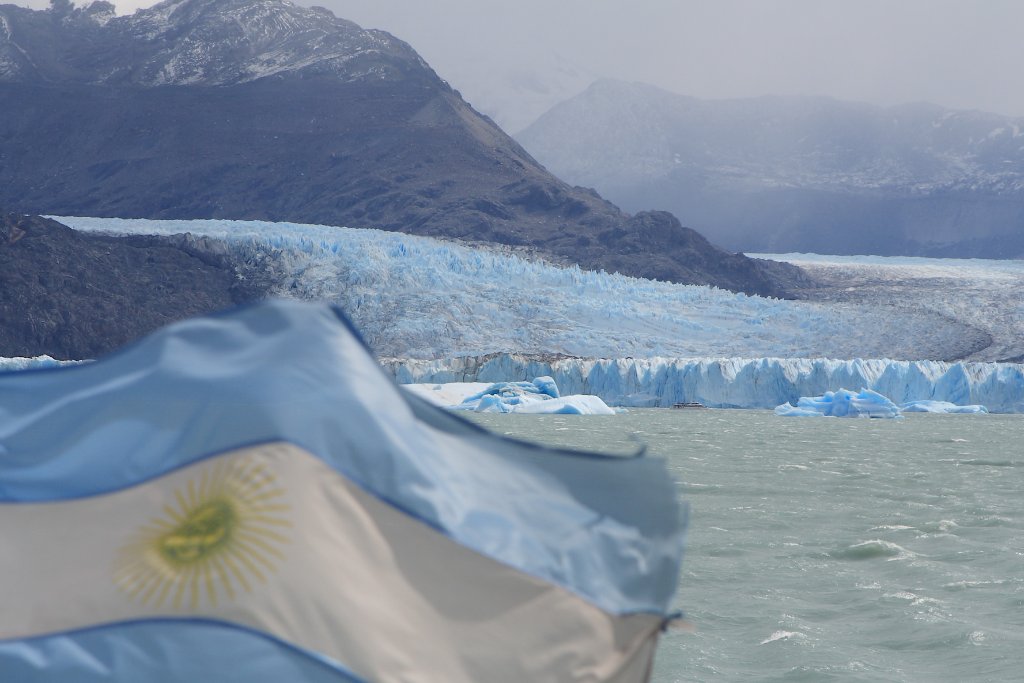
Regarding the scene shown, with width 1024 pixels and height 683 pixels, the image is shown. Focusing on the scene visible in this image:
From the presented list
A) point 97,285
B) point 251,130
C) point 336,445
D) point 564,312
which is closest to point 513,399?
point 564,312

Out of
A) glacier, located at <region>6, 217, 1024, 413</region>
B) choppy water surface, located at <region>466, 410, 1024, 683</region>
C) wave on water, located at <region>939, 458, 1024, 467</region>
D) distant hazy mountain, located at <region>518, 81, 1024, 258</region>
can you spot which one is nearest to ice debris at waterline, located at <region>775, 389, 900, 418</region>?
glacier, located at <region>6, 217, 1024, 413</region>

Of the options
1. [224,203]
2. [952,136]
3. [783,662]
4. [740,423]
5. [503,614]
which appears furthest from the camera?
[952,136]

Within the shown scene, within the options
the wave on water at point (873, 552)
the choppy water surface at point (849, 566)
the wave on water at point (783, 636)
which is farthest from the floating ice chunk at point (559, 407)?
the wave on water at point (783, 636)

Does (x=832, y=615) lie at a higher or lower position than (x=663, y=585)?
lower

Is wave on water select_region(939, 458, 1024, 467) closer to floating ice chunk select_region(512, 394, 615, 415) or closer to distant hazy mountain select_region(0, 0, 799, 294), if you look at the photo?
floating ice chunk select_region(512, 394, 615, 415)

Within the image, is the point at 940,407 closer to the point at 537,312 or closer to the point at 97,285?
the point at 537,312

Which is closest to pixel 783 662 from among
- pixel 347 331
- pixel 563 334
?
pixel 347 331

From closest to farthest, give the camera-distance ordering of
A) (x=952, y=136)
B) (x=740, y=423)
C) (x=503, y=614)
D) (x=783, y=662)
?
(x=503, y=614), (x=783, y=662), (x=740, y=423), (x=952, y=136)

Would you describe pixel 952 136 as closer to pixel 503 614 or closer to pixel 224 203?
pixel 224 203
